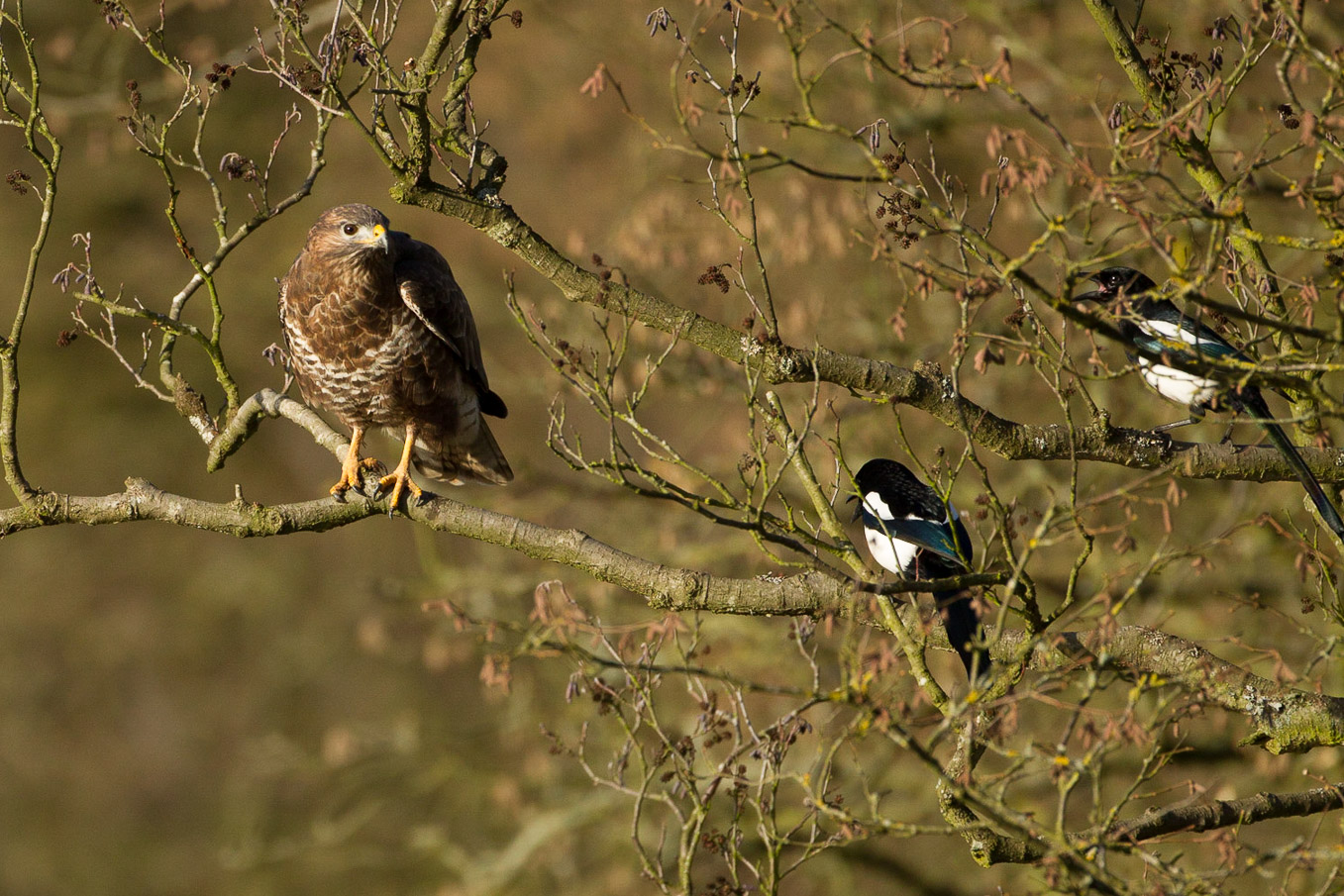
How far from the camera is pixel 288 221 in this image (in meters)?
15.9

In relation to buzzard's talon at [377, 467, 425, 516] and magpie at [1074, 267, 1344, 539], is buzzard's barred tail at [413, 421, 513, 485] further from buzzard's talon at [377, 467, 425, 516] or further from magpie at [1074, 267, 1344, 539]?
magpie at [1074, 267, 1344, 539]

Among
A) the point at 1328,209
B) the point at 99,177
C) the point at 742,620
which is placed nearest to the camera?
the point at 1328,209

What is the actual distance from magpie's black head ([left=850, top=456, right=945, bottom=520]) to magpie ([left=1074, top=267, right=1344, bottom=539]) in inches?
36.4

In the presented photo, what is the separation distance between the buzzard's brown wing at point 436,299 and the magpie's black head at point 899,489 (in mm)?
1734

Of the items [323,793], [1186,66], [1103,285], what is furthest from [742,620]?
[323,793]

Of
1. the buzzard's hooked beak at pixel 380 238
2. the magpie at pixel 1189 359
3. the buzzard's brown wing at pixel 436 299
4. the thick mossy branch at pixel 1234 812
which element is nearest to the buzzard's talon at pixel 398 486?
the buzzard's brown wing at pixel 436 299

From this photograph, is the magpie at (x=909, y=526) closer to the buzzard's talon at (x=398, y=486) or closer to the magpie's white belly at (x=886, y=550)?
the magpie's white belly at (x=886, y=550)

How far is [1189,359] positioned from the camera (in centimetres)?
303

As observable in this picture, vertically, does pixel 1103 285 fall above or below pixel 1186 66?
below

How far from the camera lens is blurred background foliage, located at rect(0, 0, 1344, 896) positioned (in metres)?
8.46

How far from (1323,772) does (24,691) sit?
13.8 meters

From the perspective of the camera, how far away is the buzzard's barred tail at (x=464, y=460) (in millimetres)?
6207

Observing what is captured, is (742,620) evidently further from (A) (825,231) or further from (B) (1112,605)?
(B) (1112,605)

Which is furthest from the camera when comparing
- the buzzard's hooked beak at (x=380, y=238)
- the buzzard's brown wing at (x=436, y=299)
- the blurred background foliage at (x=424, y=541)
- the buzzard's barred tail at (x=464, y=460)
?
the blurred background foliage at (x=424, y=541)
